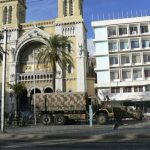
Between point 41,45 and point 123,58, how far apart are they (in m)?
17.2

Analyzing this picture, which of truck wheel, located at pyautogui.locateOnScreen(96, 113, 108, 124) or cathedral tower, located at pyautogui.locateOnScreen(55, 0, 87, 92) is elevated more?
cathedral tower, located at pyautogui.locateOnScreen(55, 0, 87, 92)

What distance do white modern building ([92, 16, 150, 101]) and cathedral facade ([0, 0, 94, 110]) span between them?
3306mm

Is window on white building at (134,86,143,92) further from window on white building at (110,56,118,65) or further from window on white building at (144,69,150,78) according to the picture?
window on white building at (110,56,118,65)

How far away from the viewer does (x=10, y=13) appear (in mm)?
77062

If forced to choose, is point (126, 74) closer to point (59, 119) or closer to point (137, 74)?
point (137, 74)

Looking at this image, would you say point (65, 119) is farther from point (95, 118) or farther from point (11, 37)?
point (11, 37)

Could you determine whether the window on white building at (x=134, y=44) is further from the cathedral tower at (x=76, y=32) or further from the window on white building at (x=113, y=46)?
the cathedral tower at (x=76, y=32)

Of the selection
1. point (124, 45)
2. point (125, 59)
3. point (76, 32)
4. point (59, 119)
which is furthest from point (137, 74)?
point (59, 119)

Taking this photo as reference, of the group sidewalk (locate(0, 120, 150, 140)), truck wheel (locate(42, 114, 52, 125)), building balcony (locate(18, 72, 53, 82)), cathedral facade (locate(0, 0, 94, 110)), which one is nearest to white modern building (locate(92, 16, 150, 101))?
cathedral facade (locate(0, 0, 94, 110))

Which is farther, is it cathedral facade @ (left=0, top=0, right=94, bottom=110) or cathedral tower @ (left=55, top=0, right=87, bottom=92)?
cathedral facade @ (left=0, top=0, right=94, bottom=110)

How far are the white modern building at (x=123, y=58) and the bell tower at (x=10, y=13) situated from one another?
650 inches

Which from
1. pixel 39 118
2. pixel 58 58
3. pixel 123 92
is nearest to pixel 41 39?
pixel 58 58

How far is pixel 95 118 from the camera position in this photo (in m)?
A: 38.8

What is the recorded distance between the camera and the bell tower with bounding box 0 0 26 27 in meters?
75.4
